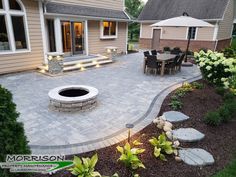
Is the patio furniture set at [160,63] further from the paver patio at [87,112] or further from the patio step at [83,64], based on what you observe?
the patio step at [83,64]

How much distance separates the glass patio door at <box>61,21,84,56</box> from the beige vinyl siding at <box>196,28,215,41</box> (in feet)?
37.4

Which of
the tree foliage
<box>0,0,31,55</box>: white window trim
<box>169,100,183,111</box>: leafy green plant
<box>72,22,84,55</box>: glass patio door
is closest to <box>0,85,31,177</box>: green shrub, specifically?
<box>169,100,183,111</box>: leafy green plant

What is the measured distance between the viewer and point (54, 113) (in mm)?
5195

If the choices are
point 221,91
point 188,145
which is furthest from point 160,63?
point 188,145

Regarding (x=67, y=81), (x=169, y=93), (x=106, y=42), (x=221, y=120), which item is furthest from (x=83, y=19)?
(x=221, y=120)

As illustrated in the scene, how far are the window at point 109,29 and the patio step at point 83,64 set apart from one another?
247 centimetres

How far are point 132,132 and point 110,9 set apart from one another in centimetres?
1236

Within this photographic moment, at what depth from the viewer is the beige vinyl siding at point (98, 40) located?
42.6 ft

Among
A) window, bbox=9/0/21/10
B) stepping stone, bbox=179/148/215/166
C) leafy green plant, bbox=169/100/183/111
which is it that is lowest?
stepping stone, bbox=179/148/215/166

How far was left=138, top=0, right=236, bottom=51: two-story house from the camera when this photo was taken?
55.7 ft

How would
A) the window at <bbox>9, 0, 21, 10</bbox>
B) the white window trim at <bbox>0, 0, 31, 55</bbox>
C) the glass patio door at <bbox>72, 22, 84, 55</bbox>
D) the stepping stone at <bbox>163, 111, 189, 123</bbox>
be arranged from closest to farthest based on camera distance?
the stepping stone at <bbox>163, 111, 189, 123</bbox> < the white window trim at <bbox>0, 0, 31, 55</bbox> < the window at <bbox>9, 0, 21, 10</bbox> < the glass patio door at <bbox>72, 22, 84, 55</bbox>

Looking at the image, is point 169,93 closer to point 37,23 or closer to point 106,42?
point 37,23

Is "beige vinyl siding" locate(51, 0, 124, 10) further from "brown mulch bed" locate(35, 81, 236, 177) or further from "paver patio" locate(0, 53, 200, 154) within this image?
"brown mulch bed" locate(35, 81, 236, 177)

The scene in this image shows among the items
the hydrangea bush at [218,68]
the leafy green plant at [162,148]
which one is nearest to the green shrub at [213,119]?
the leafy green plant at [162,148]
